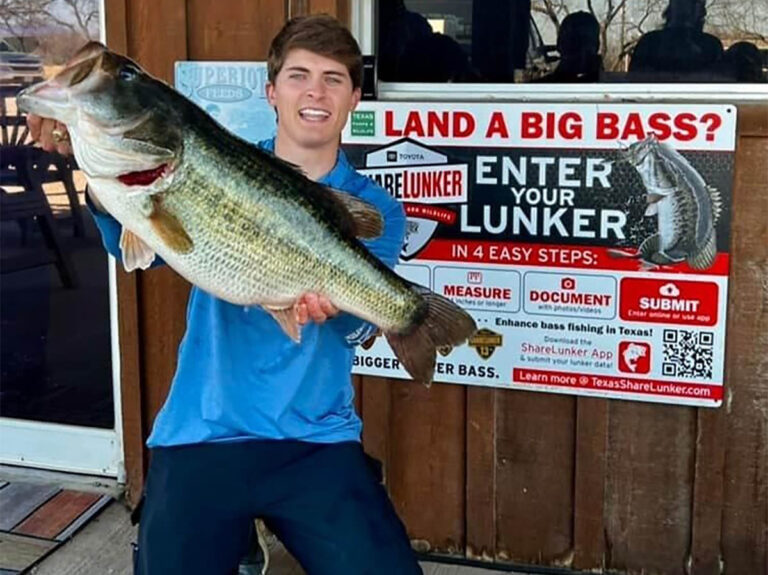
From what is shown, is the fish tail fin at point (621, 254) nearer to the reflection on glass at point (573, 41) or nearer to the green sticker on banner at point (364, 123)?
the reflection on glass at point (573, 41)

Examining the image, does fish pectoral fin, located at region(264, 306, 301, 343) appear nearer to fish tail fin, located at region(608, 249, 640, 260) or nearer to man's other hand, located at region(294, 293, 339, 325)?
man's other hand, located at region(294, 293, 339, 325)

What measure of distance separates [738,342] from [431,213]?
103cm

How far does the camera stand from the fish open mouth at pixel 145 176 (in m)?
2.16

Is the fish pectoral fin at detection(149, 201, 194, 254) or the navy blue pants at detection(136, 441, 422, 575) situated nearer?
the fish pectoral fin at detection(149, 201, 194, 254)

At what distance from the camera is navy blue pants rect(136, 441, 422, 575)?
252cm

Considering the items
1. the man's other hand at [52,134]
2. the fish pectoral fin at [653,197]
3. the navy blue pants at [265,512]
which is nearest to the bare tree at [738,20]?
the fish pectoral fin at [653,197]

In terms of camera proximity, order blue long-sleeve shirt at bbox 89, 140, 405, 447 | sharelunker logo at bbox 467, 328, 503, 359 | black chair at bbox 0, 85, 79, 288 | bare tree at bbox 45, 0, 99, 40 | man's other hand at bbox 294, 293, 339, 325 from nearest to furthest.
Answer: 1. man's other hand at bbox 294, 293, 339, 325
2. blue long-sleeve shirt at bbox 89, 140, 405, 447
3. sharelunker logo at bbox 467, 328, 503, 359
4. bare tree at bbox 45, 0, 99, 40
5. black chair at bbox 0, 85, 79, 288

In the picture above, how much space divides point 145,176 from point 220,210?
18 centimetres

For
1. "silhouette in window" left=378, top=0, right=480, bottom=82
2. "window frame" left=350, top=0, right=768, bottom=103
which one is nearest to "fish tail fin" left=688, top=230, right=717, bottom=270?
"window frame" left=350, top=0, right=768, bottom=103

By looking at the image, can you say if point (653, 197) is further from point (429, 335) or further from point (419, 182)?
point (429, 335)


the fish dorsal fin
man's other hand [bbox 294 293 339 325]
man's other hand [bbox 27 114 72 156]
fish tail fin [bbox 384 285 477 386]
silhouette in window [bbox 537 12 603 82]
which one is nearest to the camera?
man's other hand [bbox 27 114 72 156]

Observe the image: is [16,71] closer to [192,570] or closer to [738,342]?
[192,570]

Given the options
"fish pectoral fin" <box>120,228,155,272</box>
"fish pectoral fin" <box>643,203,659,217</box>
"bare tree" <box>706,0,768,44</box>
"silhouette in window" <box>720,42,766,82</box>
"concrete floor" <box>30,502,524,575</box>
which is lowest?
"concrete floor" <box>30,502,524,575</box>

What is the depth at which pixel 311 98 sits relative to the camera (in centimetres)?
262
